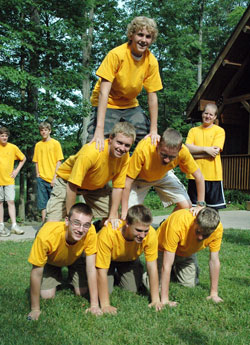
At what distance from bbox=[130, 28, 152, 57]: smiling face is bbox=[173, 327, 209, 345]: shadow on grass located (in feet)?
9.41

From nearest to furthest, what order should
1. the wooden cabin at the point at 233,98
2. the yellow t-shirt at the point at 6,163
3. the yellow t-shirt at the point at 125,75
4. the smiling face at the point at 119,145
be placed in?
1. the smiling face at the point at 119,145
2. the yellow t-shirt at the point at 125,75
3. the yellow t-shirt at the point at 6,163
4. the wooden cabin at the point at 233,98

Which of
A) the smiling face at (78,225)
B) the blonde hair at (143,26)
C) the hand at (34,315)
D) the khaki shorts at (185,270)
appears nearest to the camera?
the hand at (34,315)

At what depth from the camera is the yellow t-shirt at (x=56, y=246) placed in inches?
152

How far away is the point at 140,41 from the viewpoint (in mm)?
4379

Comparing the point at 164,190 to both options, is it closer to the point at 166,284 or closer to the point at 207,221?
the point at 207,221

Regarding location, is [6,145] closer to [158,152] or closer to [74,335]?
[158,152]

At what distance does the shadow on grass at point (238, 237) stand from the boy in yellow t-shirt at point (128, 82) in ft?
11.2

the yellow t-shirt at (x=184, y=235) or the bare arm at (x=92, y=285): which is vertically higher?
the yellow t-shirt at (x=184, y=235)

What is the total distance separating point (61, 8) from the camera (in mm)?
13141

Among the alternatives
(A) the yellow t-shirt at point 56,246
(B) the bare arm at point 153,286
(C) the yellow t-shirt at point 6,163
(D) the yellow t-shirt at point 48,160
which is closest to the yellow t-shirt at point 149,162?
(A) the yellow t-shirt at point 56,246

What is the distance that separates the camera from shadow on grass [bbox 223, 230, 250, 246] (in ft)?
24.4

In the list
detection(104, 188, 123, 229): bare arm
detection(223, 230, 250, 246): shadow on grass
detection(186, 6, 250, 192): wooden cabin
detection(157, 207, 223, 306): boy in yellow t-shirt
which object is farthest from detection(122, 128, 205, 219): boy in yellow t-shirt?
detection(186, 6, 250, 192): wooden cabin

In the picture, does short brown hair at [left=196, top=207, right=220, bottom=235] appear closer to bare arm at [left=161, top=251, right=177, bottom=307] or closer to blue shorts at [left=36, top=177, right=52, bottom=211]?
bare arm at [left=161, top=251, right=177, bottom=307]

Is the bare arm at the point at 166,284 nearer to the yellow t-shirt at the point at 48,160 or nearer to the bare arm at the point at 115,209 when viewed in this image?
the bare arm at the point at 115,209
